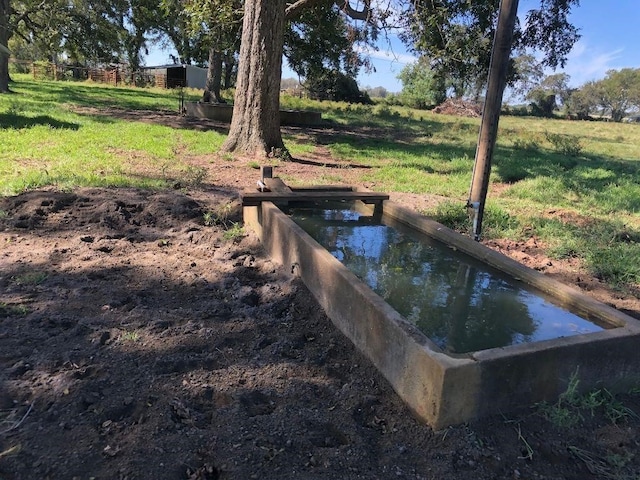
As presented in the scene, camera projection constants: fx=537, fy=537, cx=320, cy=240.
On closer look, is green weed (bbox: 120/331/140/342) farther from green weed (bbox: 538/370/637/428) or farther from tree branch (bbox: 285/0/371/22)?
tree branch (bbox: 285/0/371/22)

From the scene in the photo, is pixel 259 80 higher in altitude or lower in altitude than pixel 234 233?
higher

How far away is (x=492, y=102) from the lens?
5.73 m

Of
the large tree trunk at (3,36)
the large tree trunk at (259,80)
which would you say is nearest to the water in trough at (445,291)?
the large tree trunk at (259,80)

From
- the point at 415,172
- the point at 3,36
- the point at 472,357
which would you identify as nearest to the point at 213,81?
the point at 3,36

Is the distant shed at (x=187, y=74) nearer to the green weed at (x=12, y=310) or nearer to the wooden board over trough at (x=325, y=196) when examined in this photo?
the wooden board over trough at (x=325, y=196)

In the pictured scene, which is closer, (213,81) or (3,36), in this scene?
(3,36)

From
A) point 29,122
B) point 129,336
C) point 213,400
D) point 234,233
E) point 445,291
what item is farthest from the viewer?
point 29,122

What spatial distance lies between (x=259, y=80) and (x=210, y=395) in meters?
8.38

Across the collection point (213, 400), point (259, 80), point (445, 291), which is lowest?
point (213, 400)

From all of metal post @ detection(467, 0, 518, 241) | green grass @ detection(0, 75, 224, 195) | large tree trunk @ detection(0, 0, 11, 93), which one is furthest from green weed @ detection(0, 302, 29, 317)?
large tree trunk @ detection(0, 0, 11, 93)

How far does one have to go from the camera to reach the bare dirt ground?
235 centimetres

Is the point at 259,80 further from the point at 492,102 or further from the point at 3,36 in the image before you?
the point at 3,36

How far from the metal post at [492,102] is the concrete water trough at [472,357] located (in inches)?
78.4

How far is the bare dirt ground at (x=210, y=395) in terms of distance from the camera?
2.35m
